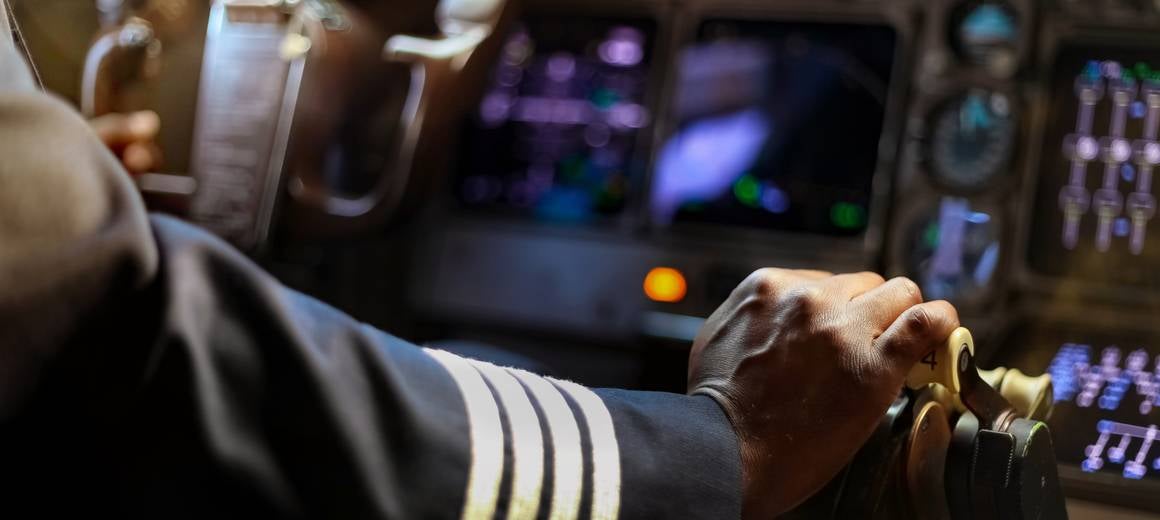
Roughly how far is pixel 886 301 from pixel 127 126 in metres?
1.28

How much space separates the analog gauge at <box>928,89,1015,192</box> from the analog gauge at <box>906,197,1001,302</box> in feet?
0.12

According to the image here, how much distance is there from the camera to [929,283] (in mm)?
1561

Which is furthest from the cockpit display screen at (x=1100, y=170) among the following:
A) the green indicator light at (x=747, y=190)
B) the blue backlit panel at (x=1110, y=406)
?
the green indicator light at (x=747, y=190)

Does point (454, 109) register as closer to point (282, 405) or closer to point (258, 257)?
point (258, 257)

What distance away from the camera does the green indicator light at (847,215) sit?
164 cm

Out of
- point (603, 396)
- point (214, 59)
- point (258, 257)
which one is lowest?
point (258, 257)

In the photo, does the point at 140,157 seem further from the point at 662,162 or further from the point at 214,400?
the point at 214,400

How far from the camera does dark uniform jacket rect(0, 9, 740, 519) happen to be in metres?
0.37

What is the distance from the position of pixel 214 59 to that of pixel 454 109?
0.37 metres

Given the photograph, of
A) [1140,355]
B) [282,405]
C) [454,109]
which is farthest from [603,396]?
[454,109]

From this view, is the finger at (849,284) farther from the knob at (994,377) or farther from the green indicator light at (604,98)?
the green indicator light at (604,98)

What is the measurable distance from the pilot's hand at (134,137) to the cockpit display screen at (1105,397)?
121 cm

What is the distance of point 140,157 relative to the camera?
158 cm

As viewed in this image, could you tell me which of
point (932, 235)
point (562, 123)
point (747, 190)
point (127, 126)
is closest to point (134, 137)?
point (127, 126)
